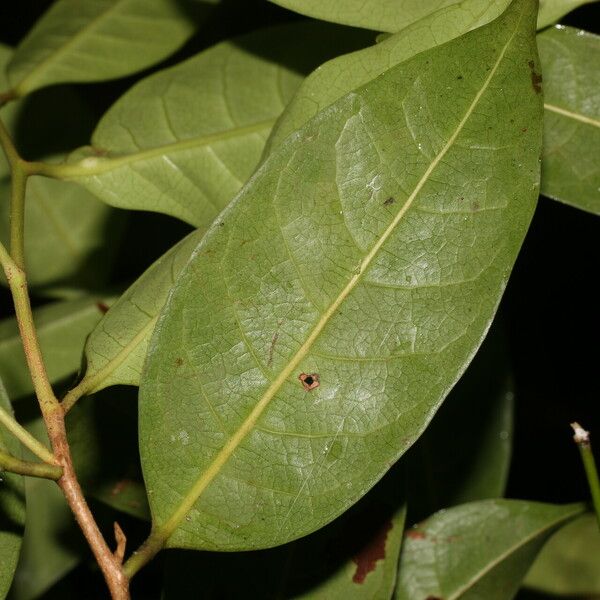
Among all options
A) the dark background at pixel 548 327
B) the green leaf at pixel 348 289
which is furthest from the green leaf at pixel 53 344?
the green leaf at pixel 348 289

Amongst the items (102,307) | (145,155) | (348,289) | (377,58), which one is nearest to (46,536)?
(102,307)

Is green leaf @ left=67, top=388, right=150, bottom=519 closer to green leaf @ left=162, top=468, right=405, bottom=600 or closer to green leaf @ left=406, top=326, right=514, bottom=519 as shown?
green leaf @ left=162, top=468, right=405, bottom=600

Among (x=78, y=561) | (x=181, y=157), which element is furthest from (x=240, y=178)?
(x=78, y=561)

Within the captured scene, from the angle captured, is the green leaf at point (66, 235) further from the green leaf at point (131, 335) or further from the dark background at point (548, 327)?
the green leaf at point (131, 335)

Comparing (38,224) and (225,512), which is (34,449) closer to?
(225,512)

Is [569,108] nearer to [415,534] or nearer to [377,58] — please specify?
[377,58]

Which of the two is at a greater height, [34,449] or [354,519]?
[34,449]
